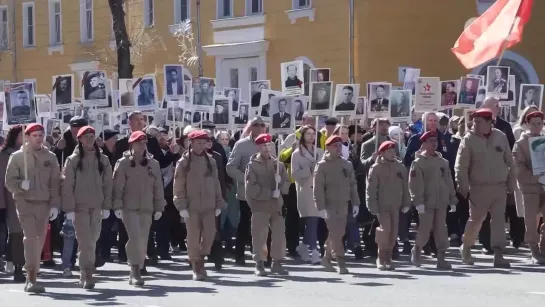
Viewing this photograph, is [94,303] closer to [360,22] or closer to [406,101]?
[406,101]

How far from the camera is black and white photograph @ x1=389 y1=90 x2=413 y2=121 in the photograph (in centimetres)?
2142

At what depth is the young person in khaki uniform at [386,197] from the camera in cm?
1678

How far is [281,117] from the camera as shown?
771 inches

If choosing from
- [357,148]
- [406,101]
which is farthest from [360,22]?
[357,148]

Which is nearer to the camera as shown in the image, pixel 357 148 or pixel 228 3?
pixel 357 148

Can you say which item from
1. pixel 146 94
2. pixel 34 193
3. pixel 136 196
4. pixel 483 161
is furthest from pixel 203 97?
pixel 34 193

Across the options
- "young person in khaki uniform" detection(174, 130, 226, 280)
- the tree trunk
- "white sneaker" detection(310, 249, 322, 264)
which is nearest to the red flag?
"white sneaker" detection(310, 249, 322, 264)

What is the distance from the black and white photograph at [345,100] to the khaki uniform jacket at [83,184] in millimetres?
5862

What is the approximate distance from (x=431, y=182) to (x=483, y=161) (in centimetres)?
68

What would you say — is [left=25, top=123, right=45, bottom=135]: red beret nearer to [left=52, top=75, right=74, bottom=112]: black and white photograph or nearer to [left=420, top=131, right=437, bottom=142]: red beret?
[left=420, top=131, right=437, bottom=142]: red beret

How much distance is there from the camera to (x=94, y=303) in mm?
13914

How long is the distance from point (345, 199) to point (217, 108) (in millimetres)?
7979

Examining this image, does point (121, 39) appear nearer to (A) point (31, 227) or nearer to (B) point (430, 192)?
(B) point (430, 192)

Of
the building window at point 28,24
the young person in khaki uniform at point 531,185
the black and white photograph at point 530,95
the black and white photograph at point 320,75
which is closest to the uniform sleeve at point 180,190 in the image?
the young person in khaki uniform at point 531,185
